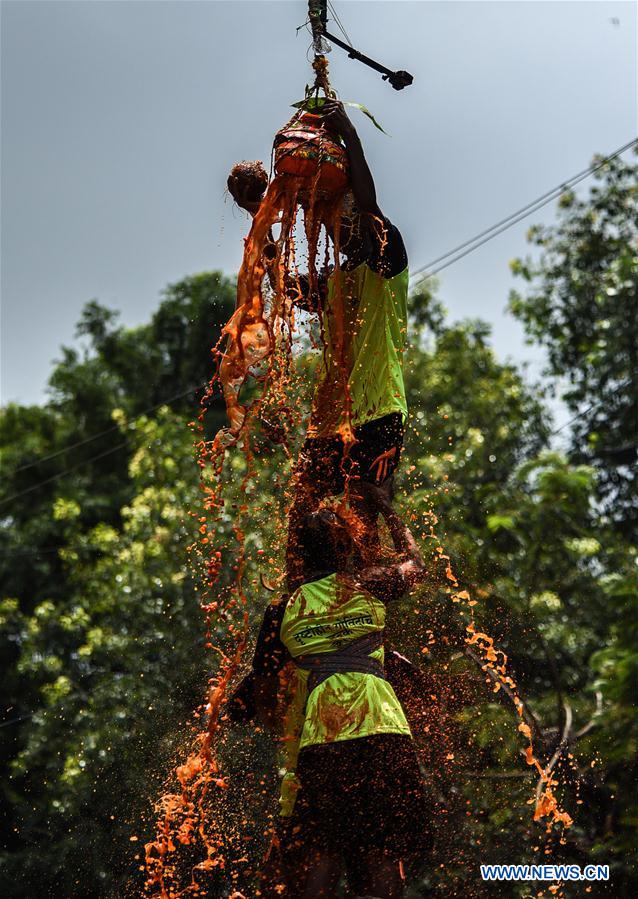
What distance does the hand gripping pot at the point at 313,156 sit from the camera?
13.5 feet

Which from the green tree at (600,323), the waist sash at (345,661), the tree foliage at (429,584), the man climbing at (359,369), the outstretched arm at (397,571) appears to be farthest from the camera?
the green tree at (600,323)

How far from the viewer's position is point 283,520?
211 inches

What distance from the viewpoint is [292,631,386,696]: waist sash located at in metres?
4.07

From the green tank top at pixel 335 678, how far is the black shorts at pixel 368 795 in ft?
0.20

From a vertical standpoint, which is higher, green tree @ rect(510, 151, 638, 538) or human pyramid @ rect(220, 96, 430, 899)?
green tree @ rect(510, 151, 638, 538)

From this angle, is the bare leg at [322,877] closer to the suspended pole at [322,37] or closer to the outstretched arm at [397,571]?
the outstretched arm at [397,571]

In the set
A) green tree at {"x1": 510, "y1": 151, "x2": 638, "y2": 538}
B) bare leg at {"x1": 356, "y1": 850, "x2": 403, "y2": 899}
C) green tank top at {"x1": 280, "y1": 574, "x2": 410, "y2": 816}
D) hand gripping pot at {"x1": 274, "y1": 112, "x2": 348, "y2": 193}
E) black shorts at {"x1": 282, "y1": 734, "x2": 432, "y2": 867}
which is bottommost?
bare leg at {"x1": 356, "y1": 850, "x2": 403, "y2": 899}

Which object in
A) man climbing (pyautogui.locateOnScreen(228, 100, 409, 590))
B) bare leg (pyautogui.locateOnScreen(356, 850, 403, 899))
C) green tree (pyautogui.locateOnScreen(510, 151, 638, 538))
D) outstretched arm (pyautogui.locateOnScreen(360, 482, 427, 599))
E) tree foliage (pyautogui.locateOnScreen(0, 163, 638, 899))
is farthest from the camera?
green tree (pyautogui.locateOnScreen(510, 151, 638, 538))

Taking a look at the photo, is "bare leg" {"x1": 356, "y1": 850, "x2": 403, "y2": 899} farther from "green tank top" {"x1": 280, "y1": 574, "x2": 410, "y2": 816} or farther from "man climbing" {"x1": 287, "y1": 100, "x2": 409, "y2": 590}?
"man climbing" {"x1": 287, "y1": 100, "x2": 409, "y2": 590}

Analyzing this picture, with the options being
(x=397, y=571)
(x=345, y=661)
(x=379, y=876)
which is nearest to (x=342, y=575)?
(x=397, y=571)

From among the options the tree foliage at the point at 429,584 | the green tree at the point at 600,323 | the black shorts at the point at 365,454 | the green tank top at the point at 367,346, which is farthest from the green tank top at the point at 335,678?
the green tree at the point at 600,323

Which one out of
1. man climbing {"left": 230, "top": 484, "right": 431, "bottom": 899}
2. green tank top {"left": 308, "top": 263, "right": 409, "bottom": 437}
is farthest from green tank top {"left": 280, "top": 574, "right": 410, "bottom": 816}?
green tank top {"left": 308, "top": 263, "right": 409, "bottom": 437}

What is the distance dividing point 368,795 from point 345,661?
1.65 feet

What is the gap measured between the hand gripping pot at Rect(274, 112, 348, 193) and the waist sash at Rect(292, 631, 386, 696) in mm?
1812
